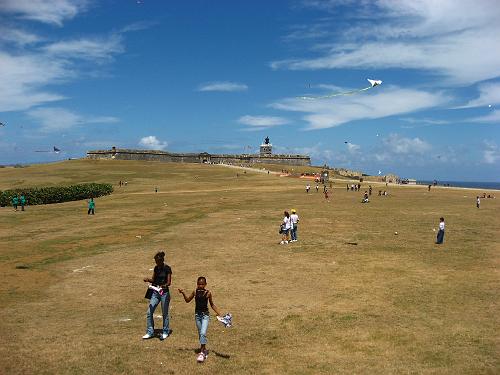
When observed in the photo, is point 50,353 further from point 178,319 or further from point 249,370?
point 249,370

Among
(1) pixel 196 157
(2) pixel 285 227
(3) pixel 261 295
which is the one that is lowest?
(3) pixel 261 295

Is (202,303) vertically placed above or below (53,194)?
above

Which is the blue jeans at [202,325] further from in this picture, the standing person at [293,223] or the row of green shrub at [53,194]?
the row of green shrub at [53,194]

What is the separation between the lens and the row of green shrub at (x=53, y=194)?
47125 millimetres

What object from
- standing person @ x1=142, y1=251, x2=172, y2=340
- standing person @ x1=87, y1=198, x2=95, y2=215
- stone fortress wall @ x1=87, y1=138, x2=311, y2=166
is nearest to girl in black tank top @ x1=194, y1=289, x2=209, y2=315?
standing person @ x1=142, y1=251, x2=172, y2=340

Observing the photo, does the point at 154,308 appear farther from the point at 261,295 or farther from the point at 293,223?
the point at 293,223

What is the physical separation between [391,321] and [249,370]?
188 inches

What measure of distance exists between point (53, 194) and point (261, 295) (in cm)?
4151

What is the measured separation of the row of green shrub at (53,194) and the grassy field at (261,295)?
46.7 ft

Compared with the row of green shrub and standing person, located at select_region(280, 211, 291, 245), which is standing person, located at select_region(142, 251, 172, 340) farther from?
the row of green shrub

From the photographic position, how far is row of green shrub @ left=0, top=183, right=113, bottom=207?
47.1 metres

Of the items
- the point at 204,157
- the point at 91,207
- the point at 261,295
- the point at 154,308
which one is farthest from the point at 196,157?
the point at 154,308

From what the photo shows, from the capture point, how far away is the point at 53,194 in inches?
1983

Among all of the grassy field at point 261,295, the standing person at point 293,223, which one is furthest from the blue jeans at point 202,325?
the standing person at point 293,223
